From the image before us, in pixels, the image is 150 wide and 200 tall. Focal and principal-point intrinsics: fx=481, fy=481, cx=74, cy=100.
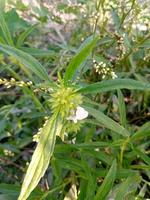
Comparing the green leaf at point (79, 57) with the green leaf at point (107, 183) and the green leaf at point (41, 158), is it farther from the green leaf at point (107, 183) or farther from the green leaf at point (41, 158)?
the green leaf at point (107, 183)

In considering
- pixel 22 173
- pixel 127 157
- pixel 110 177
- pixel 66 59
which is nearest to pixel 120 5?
pixel 66 59

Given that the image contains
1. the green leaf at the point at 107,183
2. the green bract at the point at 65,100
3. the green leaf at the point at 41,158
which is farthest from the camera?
the green leaf at the point at 107,183

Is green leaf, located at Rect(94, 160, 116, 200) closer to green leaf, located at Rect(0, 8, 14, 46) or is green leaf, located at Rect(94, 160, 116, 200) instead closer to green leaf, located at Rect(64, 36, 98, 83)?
green leaf, located at Rect(64, 36, 98, 83)

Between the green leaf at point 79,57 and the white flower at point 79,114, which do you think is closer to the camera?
the green leaf at point 79,57

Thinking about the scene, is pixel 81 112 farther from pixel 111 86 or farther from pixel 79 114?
pixel 111 86

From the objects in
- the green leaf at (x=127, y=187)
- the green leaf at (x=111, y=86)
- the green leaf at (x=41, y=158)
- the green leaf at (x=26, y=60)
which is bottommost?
the green leaf at (x=127, y=187)

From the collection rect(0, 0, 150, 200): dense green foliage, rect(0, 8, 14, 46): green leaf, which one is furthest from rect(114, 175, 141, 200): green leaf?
rect(0, 8, 14, 46): green leaf

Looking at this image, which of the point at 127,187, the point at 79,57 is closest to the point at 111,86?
the point at 79,57

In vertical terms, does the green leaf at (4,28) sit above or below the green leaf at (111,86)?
above

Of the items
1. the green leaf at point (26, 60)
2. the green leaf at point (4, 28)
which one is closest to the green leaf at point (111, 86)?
the green leaf at point (26, 60)
